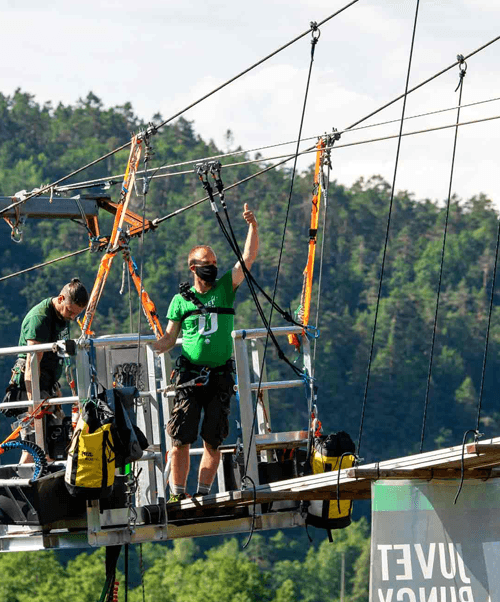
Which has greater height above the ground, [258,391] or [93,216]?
[93,216]

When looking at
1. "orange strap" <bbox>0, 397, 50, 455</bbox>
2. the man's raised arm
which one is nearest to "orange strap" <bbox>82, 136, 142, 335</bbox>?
"orange strap" <bbox>0, 397, 50, 455</bbox>

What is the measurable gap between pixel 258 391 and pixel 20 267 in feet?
242

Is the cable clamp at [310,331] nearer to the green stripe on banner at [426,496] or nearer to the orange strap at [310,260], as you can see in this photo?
the orange strap at [310,260]

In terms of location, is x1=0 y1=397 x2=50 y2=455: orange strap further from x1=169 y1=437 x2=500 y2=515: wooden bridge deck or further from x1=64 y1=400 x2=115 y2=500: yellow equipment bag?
x1=169 y1=437 x2=500 y2=515: wooden bridge deck

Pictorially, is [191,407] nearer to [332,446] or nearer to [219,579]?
[332,446]

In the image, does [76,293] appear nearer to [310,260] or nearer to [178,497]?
[178,497]

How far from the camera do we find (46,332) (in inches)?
430

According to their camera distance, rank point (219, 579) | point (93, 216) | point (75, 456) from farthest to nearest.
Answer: point (219, 579), point (93, 216), point (75, 456)

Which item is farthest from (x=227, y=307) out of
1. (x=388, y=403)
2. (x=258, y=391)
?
(x=388, y=403)

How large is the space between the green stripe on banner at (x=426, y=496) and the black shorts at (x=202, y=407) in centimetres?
111

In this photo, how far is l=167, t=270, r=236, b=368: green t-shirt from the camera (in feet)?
33.7

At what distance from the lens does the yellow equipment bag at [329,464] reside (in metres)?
10.8

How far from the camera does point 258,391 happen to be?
34.8 ft

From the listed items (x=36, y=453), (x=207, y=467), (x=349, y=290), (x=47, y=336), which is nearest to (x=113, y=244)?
(x=47, y=336)
